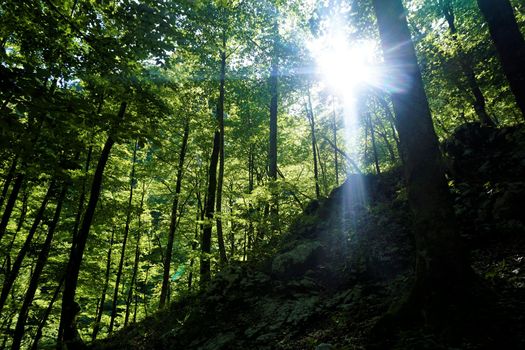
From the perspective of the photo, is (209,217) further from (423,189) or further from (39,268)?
(423,189)

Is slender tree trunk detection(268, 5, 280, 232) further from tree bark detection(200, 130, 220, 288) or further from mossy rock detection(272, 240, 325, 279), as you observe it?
mossy rock detection(272, 240, 325, 279)

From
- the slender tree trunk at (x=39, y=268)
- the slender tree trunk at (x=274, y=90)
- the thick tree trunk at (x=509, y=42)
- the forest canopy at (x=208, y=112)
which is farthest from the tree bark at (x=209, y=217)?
the thick tree trunk at (x=509, y=42)

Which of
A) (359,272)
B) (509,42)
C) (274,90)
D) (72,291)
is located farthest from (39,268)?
Result: (509,42)

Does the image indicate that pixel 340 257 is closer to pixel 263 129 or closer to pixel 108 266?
pixel 263 129

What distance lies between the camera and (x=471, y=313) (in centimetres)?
349

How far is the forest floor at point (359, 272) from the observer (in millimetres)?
4344

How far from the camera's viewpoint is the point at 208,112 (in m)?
16.5

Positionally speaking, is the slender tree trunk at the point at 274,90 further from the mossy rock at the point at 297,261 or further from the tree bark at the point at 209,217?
the mossy rock at the point at 297,261

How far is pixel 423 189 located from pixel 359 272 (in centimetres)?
350

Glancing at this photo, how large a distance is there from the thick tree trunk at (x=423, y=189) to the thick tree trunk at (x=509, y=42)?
7.92 feet

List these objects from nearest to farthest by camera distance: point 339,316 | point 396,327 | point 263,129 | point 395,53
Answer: point 396,327
point 395,53
point 339,316
point 263,129

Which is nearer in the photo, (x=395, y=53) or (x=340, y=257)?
(x=395, y=53)

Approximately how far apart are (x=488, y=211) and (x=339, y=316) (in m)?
3.71

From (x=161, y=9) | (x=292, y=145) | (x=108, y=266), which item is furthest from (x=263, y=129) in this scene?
(x=161, y=9)
